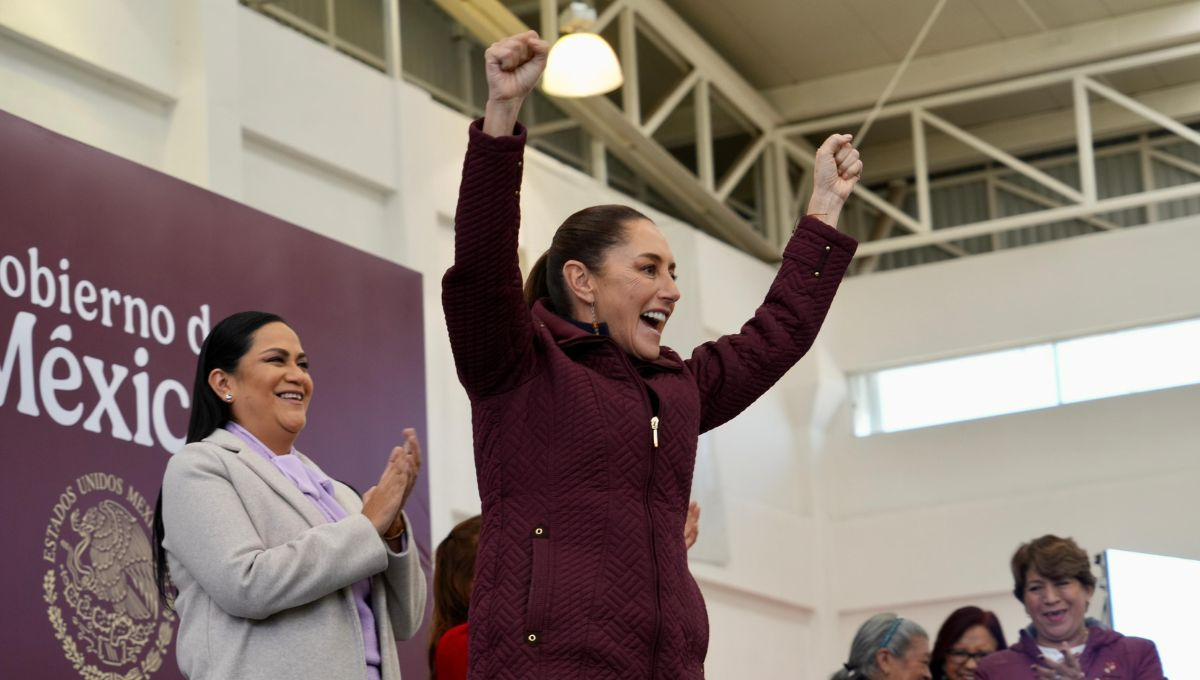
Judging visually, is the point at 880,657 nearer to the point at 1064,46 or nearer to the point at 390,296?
the point at 390,296

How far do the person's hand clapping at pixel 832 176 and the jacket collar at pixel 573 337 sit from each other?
41cm

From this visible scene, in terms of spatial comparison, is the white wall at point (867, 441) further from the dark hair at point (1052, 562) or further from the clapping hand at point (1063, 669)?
the clapping hand at point (1063, 669)

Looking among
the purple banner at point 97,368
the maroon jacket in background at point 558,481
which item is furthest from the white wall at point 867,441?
the maroon jacket in background at point 558,481

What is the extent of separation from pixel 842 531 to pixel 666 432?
9821 mm

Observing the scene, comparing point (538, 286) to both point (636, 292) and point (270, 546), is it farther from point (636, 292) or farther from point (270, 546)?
point (270, 546)

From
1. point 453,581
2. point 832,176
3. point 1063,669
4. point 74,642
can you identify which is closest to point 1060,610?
point 1063,669

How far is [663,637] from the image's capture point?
2428 mm

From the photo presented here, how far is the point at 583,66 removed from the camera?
862 centimetres

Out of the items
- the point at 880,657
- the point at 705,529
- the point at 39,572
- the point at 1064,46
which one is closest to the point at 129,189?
the point at 39,572

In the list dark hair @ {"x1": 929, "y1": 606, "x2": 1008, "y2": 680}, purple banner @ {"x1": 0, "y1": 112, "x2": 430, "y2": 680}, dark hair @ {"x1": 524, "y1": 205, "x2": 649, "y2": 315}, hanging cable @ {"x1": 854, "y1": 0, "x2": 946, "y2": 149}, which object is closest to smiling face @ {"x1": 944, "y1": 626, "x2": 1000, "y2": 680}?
dark hair @ {"x1": 929, "y1": 606, "x2": 1008, "y2": 680}

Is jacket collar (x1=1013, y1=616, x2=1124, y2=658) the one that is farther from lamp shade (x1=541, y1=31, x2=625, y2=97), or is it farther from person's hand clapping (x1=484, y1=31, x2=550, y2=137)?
lamp shade (x1=541, y1=31, x2=625, y2=97)

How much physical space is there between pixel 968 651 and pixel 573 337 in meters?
3.90

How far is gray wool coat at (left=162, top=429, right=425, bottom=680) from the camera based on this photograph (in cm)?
292

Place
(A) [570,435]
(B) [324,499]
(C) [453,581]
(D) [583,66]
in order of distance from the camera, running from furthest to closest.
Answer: (D) [583,66], (C) [453,581], (B) [324,499], (A) [570,435]
